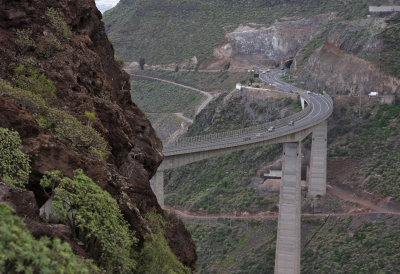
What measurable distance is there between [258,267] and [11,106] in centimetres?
4909

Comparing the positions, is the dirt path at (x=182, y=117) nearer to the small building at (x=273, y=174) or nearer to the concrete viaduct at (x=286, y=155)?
the small building at (x=273, y=174)

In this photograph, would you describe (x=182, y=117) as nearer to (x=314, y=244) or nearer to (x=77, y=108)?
(x=314, y=244)

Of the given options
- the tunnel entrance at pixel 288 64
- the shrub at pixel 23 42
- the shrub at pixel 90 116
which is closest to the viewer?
the shrub at pixel 90 116

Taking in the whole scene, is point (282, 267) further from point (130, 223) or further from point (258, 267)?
point (130, 223)

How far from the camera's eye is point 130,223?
79.3ft

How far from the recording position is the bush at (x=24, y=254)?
1380 cm

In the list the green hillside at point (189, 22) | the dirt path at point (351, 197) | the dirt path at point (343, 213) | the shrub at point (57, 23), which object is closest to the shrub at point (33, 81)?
the shrub at point (57, 23)

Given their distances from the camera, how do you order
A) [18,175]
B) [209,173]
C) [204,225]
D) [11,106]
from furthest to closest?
[209,173], [204,225], [11,106], [18,175]

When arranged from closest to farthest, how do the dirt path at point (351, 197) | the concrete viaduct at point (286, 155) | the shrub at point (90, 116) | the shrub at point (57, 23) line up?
the shrub at point (90, 116)
the shrub at point (57, 23)
the concrete viaduct at point (286, 155)
the dirt path at point (351, 197)

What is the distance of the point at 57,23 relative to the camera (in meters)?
28.9

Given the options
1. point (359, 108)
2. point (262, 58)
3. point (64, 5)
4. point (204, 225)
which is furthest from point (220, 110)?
point (64, 5)

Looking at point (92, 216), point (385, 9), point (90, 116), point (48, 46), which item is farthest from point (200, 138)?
point (92, 216)

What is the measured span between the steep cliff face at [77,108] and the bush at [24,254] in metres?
6.28

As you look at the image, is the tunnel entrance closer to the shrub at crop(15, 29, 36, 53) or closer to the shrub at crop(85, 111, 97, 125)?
the shrub at crop(15, 29, 36, 53)
